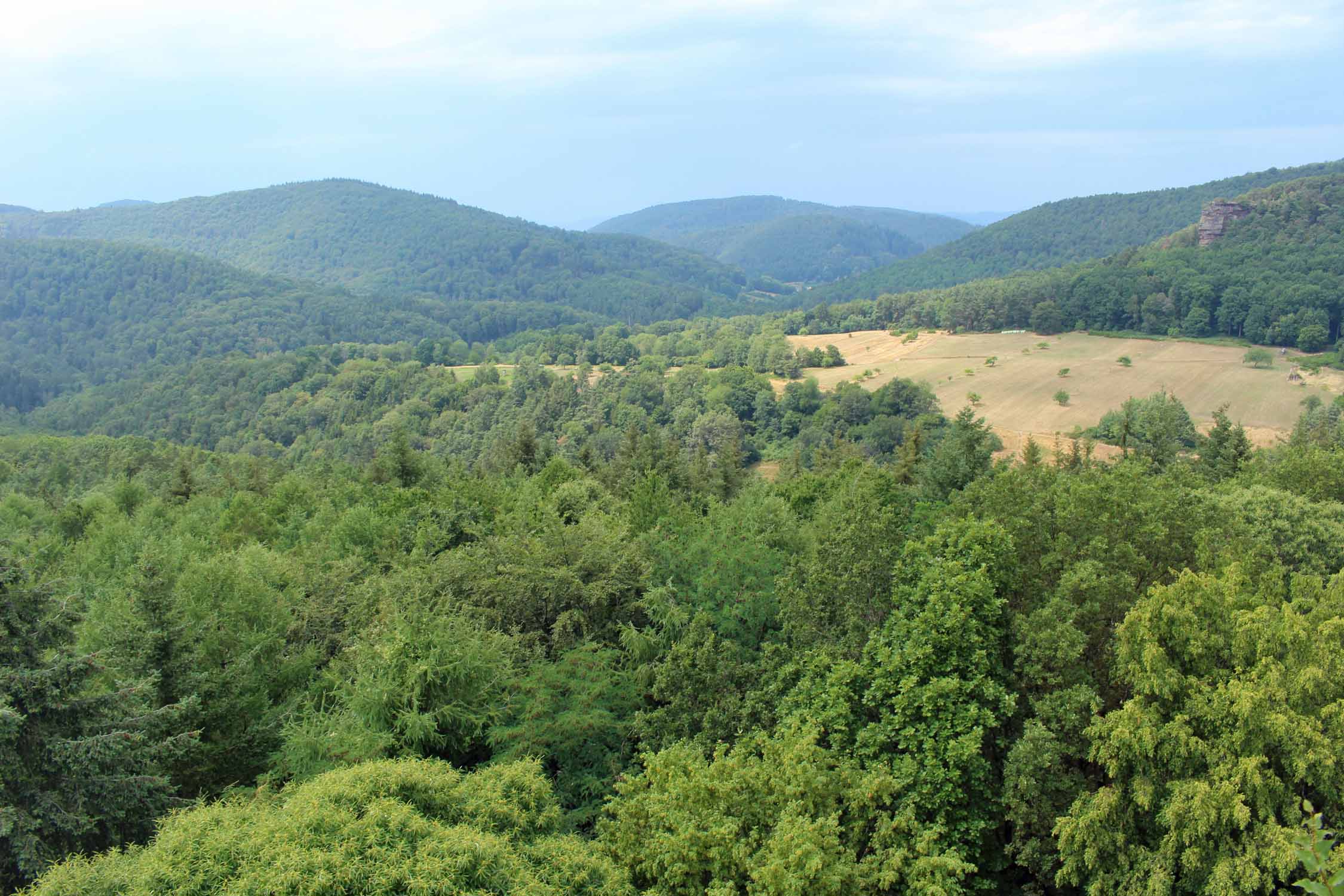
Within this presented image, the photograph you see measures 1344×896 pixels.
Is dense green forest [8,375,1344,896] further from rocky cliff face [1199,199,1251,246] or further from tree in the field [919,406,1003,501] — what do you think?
rocky cliff face [1199,199,1251,246]

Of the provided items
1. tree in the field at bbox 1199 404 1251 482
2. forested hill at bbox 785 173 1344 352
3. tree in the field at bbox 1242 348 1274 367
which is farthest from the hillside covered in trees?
forested hill at bbox 785 173 1344 352

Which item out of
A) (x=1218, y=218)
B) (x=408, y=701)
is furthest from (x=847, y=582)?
(x=1218, y=218)

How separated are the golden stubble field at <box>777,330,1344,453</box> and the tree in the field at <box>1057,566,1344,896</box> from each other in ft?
190

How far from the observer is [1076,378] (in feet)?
294

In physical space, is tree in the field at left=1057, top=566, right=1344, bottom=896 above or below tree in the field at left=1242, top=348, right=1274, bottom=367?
below

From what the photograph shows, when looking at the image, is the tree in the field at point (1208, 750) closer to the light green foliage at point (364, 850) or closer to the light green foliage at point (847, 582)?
the light green foliage at point (847, 582)

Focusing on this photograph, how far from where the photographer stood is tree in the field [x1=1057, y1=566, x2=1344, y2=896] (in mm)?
13445

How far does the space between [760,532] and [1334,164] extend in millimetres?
209460

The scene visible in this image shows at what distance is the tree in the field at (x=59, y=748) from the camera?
547 inches

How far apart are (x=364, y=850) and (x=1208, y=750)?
14650 mm

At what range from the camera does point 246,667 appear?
799 inches

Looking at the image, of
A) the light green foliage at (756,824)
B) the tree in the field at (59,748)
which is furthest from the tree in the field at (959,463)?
the tree in the field at (59,748)

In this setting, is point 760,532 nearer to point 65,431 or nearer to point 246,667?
point 246,667

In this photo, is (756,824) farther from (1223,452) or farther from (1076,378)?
(1076,378)
